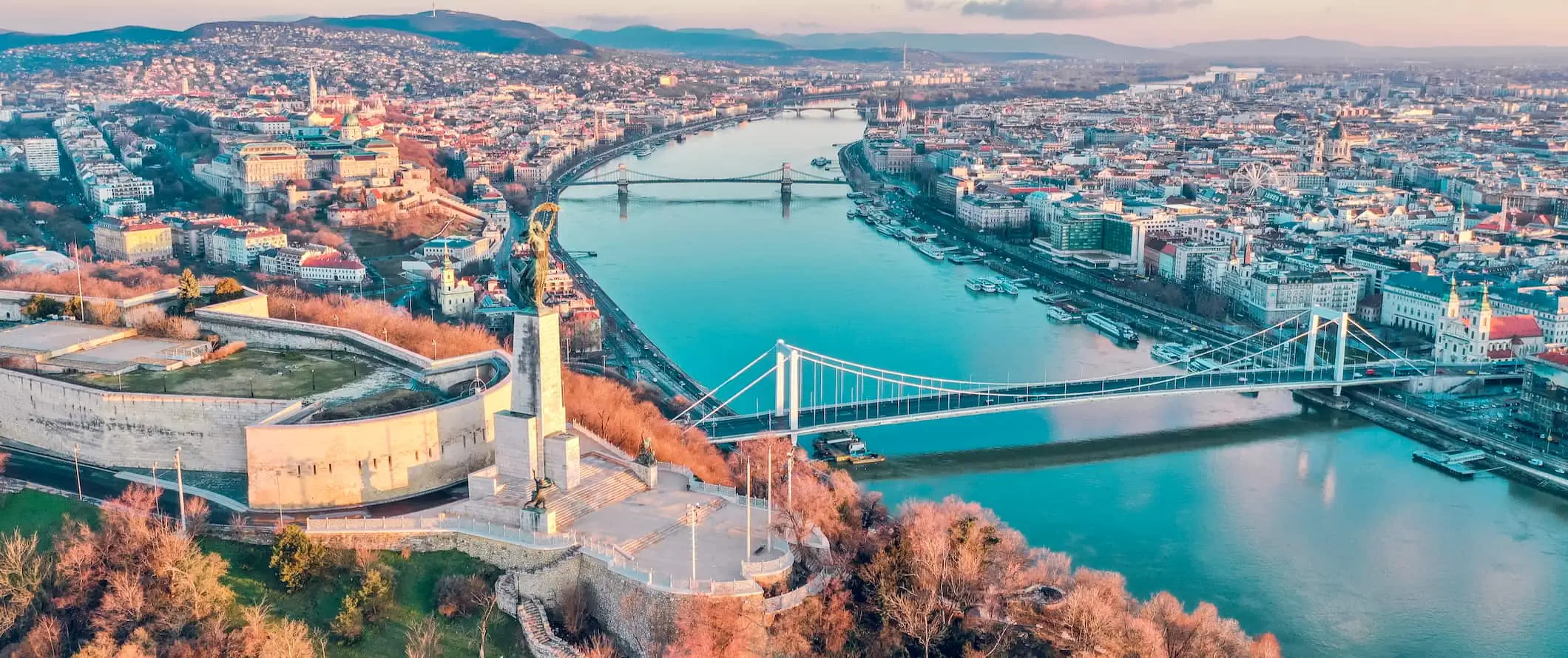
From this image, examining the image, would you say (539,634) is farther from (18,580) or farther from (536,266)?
(18,580)

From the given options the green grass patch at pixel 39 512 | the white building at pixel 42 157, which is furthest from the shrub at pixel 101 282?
the white building at pixel 42 157

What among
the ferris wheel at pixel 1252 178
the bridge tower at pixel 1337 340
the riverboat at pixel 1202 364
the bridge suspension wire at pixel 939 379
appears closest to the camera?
the bridge suspension wire at pixel 939 379

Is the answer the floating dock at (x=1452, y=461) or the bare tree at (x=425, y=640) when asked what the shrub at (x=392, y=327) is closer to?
the bare tree at (x=425, y=640)

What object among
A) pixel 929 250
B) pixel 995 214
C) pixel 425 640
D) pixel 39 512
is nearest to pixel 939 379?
pixel 425 640

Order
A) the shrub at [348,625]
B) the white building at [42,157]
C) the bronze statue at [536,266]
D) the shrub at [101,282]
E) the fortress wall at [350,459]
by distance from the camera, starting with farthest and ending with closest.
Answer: the white building at [42,157], the shrub at [101,282], the fortress wall at [350,459], the bronze statue at [536,266], the shrub at [348,625]

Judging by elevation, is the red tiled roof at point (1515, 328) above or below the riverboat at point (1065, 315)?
above

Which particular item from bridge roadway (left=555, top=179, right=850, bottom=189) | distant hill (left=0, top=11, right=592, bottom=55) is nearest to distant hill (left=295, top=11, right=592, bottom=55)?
distant hill (left=0, top=11, right=592, bottom=55)
